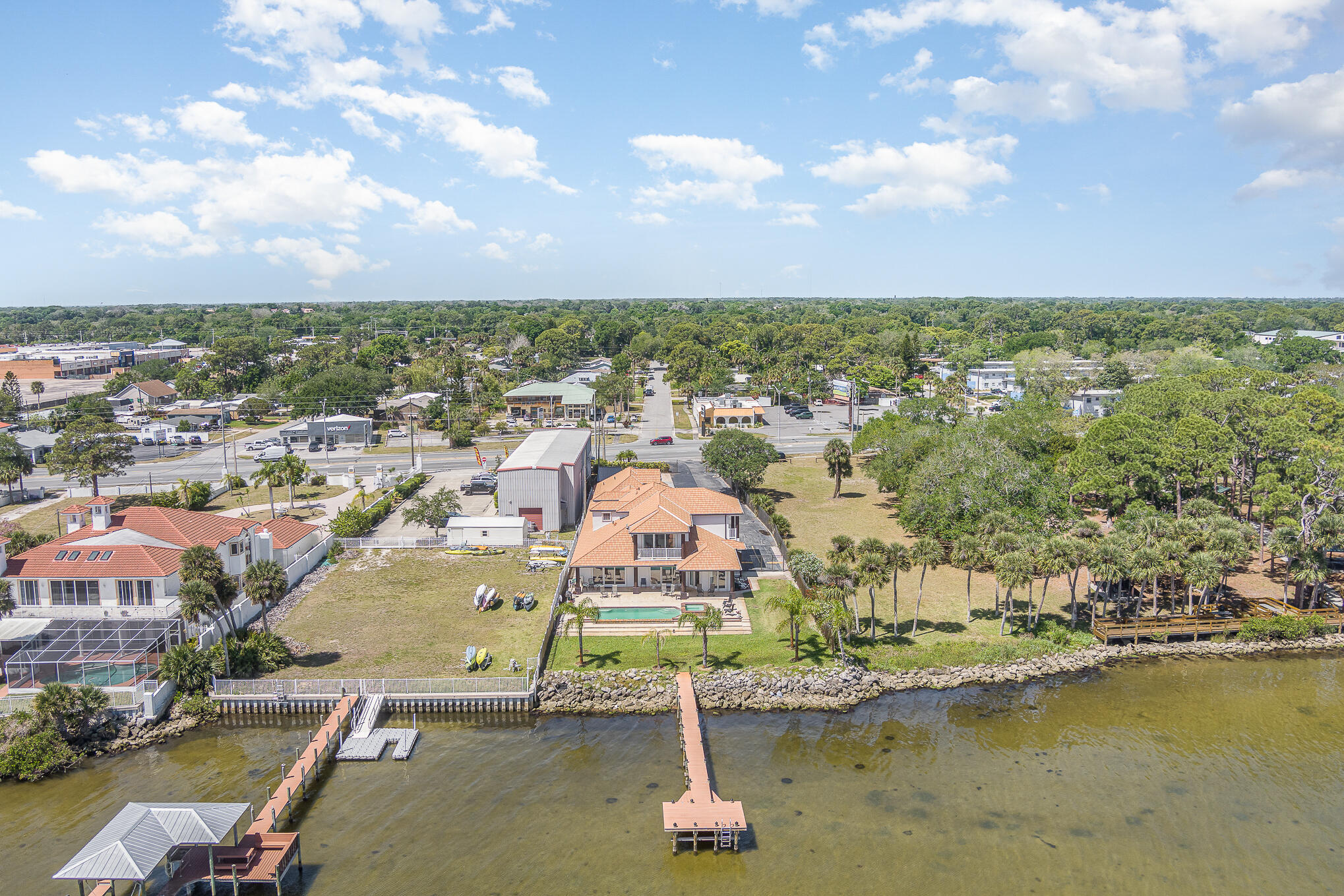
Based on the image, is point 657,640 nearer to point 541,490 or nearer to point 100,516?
point 541,490

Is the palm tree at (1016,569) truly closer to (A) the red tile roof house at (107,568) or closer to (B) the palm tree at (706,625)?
(B) the palm tree at (706,625)

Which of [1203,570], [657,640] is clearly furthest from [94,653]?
[1203,570]

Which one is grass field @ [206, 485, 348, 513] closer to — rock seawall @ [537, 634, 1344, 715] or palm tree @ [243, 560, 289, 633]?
palm tree @ [243, 560, 289, 633]

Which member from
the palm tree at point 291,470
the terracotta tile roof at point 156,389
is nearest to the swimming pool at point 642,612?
the palm tree at point 291,470

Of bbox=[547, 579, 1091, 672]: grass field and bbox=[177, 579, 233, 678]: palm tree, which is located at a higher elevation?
bbox=[177, 579, 233, 678]: palm tree

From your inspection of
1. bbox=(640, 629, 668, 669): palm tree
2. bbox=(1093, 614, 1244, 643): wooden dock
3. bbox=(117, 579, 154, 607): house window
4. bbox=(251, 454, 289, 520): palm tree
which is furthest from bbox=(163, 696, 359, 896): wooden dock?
bbox=(1093, 614, 1244, 643): wooden dock
